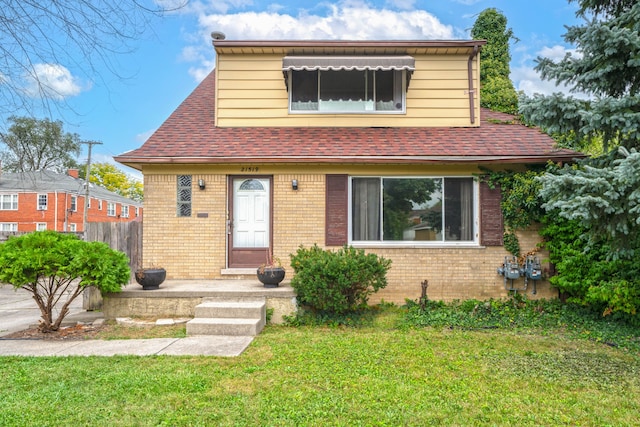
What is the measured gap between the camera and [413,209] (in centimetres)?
817

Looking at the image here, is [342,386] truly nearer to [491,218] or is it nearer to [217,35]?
[491,218]

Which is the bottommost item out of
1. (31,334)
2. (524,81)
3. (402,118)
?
(31,334)

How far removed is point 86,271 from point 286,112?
5316 mm

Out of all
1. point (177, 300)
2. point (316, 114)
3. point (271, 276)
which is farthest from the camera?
point (316, 114)

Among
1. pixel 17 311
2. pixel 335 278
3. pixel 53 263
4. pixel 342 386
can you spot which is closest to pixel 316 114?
pixel 335 278

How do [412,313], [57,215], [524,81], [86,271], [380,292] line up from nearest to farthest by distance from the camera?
[86,271] → [412,313] → [380,292] → [524,81] → [57,215]

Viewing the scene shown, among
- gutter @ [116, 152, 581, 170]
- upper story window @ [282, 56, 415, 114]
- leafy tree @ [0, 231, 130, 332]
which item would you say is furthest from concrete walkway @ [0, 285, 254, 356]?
upper story window @ [282, 56, 415, 114]

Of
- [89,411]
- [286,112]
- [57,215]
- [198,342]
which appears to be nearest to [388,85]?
[286,112]

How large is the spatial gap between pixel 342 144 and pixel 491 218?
10.9 ft

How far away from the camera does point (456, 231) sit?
8109 mm

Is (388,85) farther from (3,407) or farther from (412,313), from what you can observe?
(3,407)

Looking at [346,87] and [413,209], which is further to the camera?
[346,87]

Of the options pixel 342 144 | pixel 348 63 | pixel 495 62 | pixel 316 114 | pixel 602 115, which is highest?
pixel 495 62

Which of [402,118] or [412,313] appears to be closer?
[412,313]
